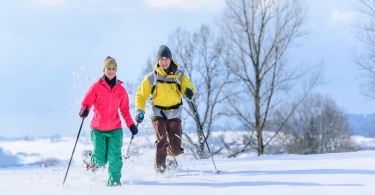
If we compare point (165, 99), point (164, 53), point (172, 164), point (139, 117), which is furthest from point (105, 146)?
point (164, 53)

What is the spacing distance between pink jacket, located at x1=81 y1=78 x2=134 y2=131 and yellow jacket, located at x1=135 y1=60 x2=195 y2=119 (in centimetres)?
71

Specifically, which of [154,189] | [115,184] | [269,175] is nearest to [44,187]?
[115,184]

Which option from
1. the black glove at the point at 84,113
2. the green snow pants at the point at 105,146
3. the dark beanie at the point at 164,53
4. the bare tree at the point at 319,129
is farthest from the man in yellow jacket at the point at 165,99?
the bare tree at the point at 319,129

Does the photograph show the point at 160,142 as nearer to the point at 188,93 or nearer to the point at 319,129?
the point at 188,93

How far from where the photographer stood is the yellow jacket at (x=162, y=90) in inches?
278

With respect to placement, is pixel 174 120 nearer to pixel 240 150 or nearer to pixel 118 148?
pixel 118 148

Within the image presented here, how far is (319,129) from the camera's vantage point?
49812mm

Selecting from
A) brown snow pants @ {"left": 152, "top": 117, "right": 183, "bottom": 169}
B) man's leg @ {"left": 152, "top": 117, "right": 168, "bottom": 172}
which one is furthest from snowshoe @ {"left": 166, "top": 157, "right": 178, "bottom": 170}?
man's leg @ {"left": 152, "top": 117, "right": 168, "bottom": 172}

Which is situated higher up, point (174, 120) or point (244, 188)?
point (174, 120)

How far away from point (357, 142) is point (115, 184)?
53472 mm

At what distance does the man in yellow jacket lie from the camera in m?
7.03

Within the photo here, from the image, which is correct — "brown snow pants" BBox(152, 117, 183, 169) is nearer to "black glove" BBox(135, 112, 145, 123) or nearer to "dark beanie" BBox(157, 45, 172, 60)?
"black glove" BBox(135, 112, 145, 123)

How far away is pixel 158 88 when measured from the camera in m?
7.11

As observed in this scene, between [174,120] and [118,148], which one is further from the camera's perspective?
[174,120]
